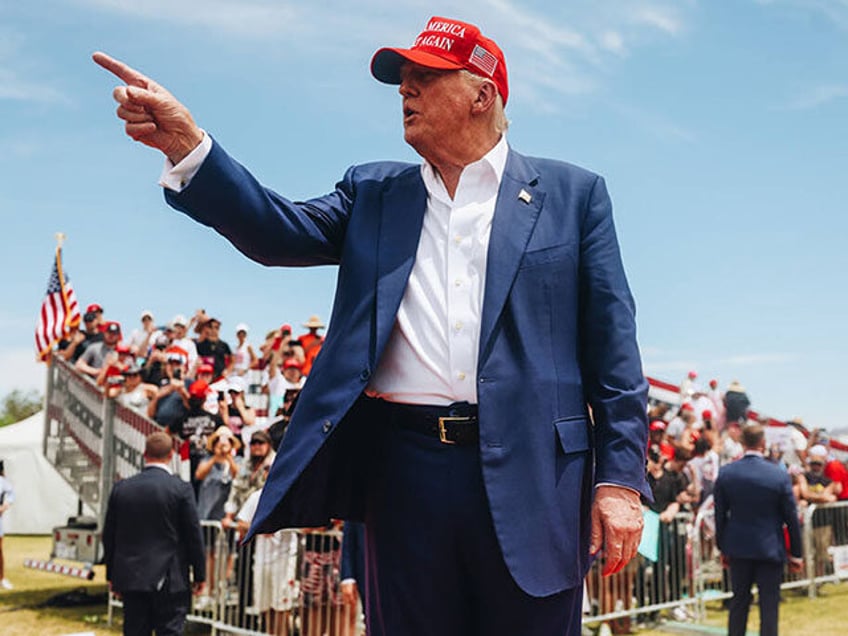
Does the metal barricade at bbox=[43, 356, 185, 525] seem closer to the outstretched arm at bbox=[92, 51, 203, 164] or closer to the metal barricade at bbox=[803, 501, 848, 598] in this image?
the metal barricade at bbox=[803, 501, 848, 598]

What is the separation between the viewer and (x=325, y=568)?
8625mm

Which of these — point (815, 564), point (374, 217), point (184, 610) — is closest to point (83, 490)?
point (184, 610)

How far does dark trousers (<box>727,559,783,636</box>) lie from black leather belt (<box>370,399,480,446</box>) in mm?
7405

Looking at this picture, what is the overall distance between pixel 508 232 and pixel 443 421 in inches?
19.6

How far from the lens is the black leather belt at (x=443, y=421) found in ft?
7.83

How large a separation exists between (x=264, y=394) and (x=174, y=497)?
5.73m

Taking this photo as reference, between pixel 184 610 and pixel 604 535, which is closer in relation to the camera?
pixel 604 535

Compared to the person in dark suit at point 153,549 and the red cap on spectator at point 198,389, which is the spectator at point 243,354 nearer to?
the red cap on spectator at point 198,389

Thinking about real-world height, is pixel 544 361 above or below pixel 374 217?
below

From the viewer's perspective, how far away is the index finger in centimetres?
223

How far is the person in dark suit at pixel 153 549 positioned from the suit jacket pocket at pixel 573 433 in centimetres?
626

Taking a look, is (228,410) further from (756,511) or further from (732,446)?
(732,446)

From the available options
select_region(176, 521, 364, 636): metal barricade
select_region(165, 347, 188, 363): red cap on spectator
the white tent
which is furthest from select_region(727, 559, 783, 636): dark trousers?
the white tent

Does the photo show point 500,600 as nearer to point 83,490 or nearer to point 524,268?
point 524,268
